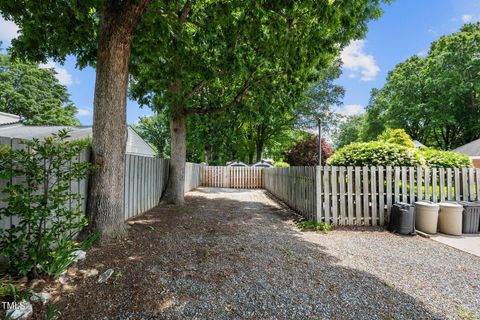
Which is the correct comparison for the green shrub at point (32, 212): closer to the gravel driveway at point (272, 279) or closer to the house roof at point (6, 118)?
the gravel driveway at point (272, 279)

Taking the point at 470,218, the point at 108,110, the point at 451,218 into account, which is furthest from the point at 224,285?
the point at 470,218

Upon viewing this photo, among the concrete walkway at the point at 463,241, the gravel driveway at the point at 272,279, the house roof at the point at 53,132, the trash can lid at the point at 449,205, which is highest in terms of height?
the house roof at the point at 53,132

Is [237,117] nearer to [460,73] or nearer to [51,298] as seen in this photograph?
[51,298]

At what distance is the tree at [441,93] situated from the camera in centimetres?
1820

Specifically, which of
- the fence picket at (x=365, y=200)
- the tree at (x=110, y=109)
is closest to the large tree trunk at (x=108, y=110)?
the tree at (x=110, y=109)

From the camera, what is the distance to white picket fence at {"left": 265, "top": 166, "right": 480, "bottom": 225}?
17.4 feet

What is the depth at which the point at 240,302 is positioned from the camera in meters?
2.28

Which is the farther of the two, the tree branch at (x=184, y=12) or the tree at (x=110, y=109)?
the tree branch at (x=184, y=12)

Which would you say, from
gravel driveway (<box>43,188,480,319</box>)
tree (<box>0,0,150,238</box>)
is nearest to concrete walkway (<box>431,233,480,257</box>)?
gravel driveway (<box>43,188,480,319</box>)

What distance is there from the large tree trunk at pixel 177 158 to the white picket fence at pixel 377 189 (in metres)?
4.36

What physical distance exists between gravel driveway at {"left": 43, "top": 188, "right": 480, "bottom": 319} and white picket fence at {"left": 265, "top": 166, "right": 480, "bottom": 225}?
817 mm

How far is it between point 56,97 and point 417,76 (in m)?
42.4

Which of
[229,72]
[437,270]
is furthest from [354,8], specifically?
[437,270]

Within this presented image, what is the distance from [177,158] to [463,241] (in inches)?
289
